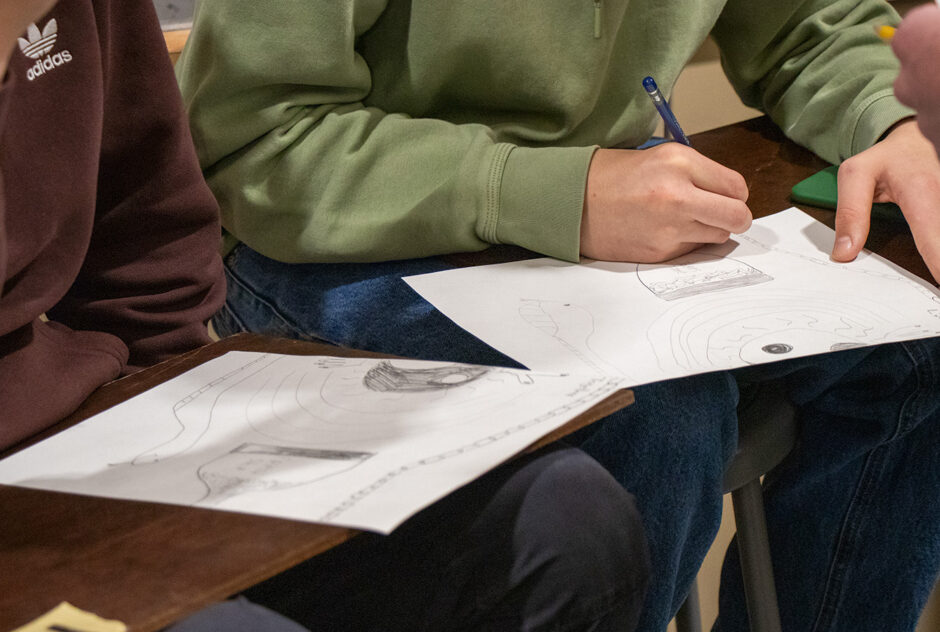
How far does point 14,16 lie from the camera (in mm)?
325

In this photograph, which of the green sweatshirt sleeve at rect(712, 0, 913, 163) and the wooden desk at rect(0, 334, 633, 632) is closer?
the wooden desk at rect(0, 334, 633, 632)

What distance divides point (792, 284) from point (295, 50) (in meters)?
0.39

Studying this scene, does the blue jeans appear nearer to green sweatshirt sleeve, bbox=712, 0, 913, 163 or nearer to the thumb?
the thumb

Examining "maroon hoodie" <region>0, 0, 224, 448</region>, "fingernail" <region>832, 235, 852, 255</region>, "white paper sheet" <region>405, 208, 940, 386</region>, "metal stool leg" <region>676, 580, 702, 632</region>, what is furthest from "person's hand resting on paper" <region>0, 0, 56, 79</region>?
"metal stool leg" <region>676, 580, 702, 632</region>

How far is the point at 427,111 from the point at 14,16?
482 millimetres

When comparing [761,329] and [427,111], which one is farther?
[427,111]

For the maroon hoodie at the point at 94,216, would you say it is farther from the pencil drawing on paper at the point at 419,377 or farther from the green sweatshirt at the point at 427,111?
the pencil drawing on paper at the point at 419,377

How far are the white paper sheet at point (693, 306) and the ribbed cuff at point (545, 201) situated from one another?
2 cm

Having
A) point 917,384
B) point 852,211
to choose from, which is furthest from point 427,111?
point 917,384

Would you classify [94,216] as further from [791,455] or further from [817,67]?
[817,67]

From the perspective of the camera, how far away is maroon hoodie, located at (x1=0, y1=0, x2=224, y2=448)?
52cm

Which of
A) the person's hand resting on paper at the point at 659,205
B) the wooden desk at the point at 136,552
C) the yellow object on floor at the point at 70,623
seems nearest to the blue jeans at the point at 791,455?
the person's hand resting on paper at the point at 659,205

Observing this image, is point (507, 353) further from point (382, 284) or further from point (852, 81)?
point (852, 81)

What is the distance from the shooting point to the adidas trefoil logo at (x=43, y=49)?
0.54 metres
